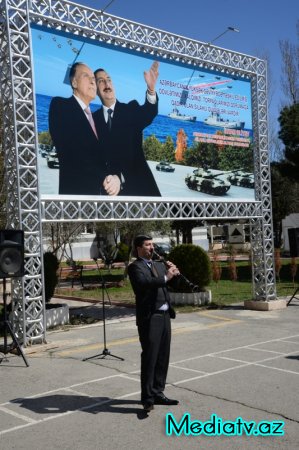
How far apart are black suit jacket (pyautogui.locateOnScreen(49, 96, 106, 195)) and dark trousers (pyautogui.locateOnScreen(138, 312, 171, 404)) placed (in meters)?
5.49

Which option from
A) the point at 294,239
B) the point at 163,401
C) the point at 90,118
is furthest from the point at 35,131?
the point at 294,239

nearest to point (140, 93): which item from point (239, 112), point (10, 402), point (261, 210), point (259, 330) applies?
point (239, 112)

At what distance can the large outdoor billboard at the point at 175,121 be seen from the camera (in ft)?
34.7

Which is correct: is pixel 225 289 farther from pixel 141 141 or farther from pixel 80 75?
pixel 80 75

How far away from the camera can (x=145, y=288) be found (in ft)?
19.0

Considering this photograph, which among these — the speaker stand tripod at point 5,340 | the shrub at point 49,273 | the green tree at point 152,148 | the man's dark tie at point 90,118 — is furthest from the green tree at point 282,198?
the speaker stand tripod at point 5,340

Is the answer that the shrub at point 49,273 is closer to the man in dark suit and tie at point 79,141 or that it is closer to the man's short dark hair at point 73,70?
the man in dark suit and tie at point 79,141

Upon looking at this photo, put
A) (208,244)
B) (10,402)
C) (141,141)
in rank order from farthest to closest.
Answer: (208,244), (141,141), (10,402)

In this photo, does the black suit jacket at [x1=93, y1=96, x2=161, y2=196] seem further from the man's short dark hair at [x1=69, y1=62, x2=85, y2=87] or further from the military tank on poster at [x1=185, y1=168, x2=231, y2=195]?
the military tank on poster at [x1=185, y1=168, x2=231, y2=195]

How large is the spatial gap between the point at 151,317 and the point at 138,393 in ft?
4.53

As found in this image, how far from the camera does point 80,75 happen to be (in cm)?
1112

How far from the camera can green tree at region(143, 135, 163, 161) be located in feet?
39.9

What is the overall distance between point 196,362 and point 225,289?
1212 cm

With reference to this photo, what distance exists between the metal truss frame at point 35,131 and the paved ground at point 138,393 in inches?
47.0
